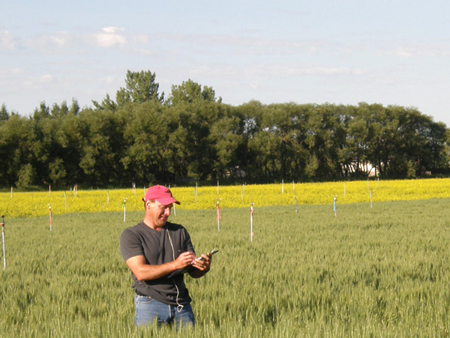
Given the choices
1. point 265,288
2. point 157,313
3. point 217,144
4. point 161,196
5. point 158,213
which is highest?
point 217,144

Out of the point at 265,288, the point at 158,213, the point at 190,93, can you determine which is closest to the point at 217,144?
the point at 190,93

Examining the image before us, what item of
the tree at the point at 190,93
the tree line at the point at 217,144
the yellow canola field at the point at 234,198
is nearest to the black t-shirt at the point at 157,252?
the yellow canola field at the point at 234,198

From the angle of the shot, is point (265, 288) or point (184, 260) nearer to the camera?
point (184, 260)

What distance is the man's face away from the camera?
5129 millimetres

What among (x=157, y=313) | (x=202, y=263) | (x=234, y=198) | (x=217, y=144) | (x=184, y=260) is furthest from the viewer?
(x=217, y=144)

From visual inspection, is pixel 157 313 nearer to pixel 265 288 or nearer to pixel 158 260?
pixel 158 260

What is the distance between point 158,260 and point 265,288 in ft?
14.1

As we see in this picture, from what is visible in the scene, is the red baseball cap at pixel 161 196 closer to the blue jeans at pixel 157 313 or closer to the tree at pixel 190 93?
the blue jeans at pixel 157 313

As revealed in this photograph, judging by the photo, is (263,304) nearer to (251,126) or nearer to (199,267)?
(199,267)

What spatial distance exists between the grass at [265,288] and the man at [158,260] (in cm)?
24

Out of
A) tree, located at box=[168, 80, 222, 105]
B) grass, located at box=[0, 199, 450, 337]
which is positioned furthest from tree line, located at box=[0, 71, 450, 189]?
grass, located at box=[0, 199, 450, 337]

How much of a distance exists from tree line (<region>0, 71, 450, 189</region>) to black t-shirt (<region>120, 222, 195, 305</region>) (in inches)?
2630

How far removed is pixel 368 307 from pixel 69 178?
6948 cm

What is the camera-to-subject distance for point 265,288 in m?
9.13
